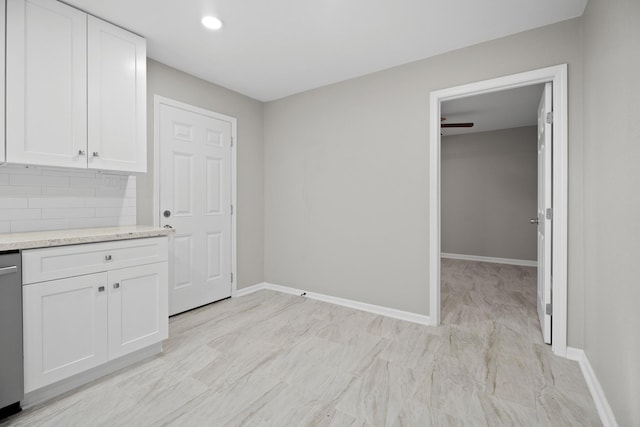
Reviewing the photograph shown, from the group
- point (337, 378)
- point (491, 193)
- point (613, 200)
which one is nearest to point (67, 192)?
point (337, 378)

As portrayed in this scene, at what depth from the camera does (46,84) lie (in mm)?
1968

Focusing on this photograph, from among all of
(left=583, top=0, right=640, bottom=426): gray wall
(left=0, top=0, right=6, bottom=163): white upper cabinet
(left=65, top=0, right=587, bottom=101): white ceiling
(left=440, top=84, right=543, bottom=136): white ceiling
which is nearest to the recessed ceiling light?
(left=65, top=0, right=587, bottom=101): white ceiling

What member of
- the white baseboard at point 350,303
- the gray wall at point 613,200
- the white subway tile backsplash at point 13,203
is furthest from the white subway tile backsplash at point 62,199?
the gray wall at point 613,200

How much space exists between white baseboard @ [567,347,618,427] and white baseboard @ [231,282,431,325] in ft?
3.45

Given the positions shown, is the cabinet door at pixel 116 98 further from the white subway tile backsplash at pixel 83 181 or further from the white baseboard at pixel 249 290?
the white baseboard at pixel 249 290

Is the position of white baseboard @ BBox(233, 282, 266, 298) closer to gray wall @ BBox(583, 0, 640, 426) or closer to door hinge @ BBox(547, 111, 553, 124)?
gray wall @ BBox(583, 0, 640, 426)

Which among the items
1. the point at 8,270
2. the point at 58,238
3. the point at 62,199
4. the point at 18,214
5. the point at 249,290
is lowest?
the point at 249,290

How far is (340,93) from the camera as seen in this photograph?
3.40 meters

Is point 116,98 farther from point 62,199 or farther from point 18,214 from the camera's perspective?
point 18,214

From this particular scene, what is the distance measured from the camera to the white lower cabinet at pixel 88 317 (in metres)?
1.67

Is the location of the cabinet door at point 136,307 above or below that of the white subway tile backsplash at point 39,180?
below

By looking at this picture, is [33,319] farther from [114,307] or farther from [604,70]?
[604,70]

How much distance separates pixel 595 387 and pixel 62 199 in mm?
3744

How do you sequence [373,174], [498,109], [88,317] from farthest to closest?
[498,109]
[373,174]
[88,317]
